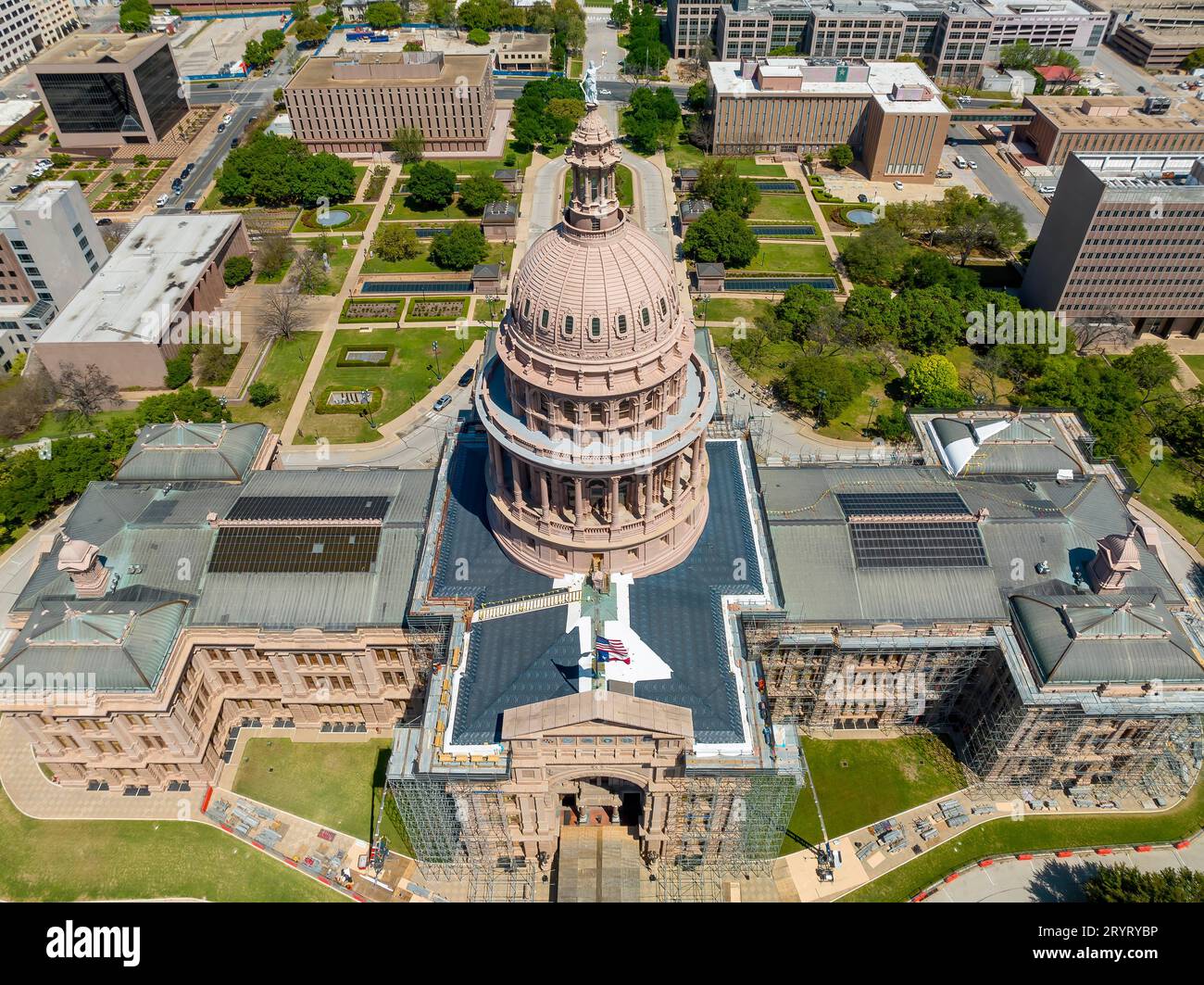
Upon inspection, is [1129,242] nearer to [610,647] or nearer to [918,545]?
[918,545]

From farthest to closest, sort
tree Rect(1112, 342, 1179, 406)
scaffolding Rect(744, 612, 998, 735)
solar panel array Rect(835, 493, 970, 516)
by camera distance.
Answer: tree Rect(1112, 342, 1179, 406) → solar panel array Rect(835, 493, 970, 516) → scaffolding Rect(744, 612, 998, 735)

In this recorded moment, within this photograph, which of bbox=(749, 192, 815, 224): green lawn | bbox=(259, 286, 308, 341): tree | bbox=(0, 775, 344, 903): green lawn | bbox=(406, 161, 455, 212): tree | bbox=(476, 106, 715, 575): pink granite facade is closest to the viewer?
bbox=(476, 106, 715, 575): pink granite facade

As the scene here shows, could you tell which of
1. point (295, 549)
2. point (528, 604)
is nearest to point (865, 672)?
point (528, 604)

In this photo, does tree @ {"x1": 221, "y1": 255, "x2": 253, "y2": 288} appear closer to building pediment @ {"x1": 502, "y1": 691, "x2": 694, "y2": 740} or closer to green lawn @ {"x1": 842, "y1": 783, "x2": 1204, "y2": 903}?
building pediment @ {"x1": 502, "y1": 691, "x2": 694, "y2": 740}

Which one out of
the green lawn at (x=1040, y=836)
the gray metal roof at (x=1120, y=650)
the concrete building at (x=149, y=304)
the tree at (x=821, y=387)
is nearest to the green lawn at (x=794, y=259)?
the tree at (x=821, y=387)

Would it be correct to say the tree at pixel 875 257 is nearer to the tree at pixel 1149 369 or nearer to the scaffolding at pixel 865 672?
the tree at pixel 1149 369

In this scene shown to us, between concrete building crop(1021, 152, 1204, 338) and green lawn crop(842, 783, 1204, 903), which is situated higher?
concrete building crop(1021, 152, 1204, 338)

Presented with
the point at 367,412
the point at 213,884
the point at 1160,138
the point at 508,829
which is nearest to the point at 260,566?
the point at 213,884

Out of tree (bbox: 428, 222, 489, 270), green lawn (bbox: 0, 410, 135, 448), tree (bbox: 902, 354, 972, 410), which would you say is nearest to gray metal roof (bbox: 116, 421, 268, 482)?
green lawn (bbox: 0, 410, 135, 448)
